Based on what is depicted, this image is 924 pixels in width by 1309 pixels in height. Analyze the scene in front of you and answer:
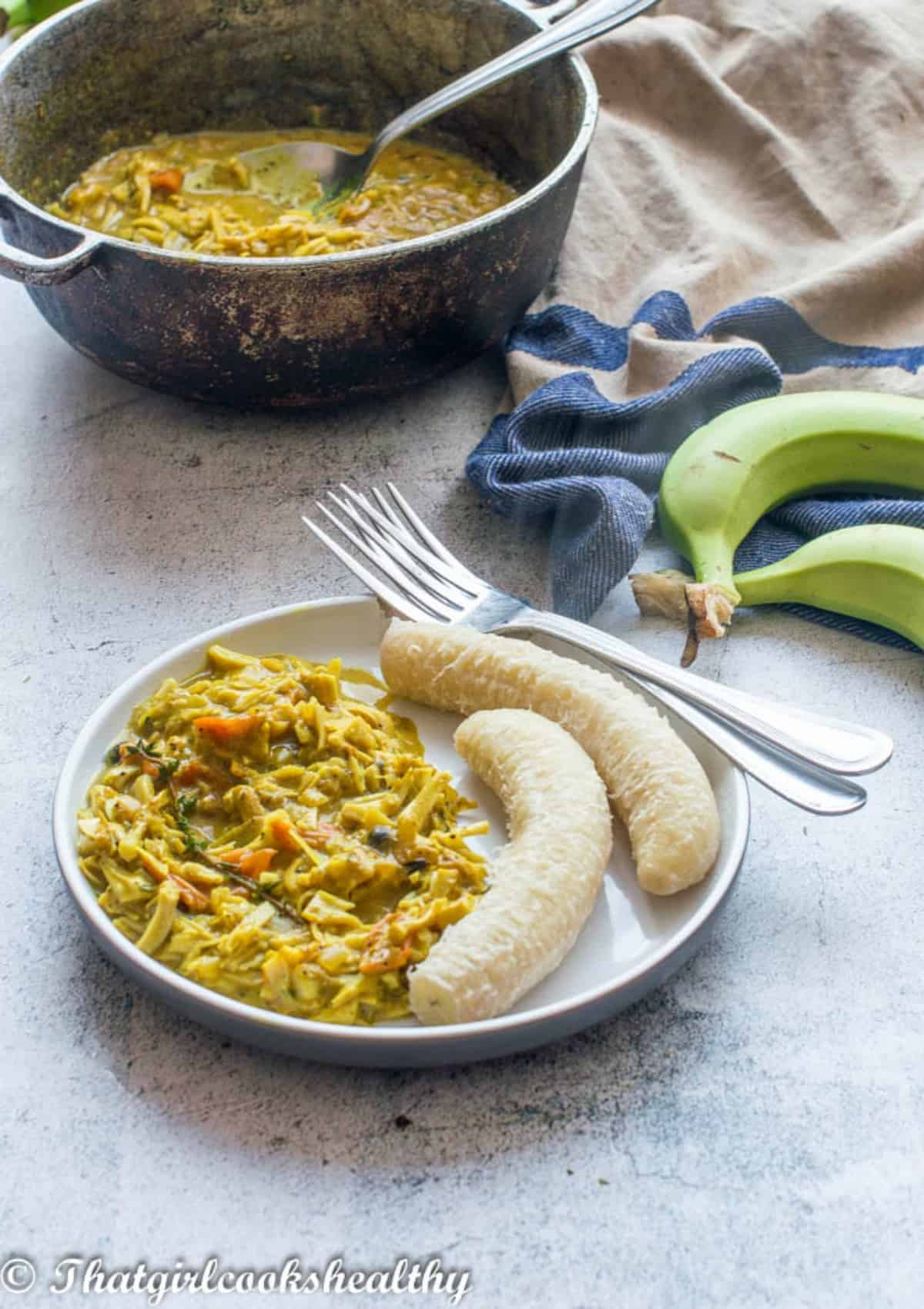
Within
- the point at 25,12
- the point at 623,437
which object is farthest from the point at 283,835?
the point at 25,12

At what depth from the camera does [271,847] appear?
71.8 inches

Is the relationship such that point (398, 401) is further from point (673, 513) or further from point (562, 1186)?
point (562, 1186)

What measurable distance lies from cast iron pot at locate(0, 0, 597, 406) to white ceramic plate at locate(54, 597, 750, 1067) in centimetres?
62

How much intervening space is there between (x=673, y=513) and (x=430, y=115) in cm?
110

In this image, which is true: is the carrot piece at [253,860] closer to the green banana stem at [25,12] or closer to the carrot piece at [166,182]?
the carrot piece at [166,182]

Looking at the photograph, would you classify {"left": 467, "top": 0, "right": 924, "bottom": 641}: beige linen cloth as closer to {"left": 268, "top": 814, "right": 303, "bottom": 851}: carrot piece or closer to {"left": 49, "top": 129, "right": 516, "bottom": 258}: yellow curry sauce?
{"left": 49, "top": 129, "right": 516, "bottom": 258}: yellow curry sauce

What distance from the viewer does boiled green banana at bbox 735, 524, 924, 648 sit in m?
2.31

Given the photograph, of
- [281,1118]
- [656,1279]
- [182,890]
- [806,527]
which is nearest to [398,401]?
[806,527]

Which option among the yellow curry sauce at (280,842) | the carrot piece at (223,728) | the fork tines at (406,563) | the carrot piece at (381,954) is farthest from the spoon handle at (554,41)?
the carrot piece at (381,954)

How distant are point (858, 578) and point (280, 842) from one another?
1.09 m

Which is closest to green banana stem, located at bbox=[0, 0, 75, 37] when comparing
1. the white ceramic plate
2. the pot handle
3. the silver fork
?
the pot handle

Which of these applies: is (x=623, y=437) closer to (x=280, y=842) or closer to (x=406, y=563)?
(x=406, y=563)

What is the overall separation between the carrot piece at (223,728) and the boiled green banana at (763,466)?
77cm

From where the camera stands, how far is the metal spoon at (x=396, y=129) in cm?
285
